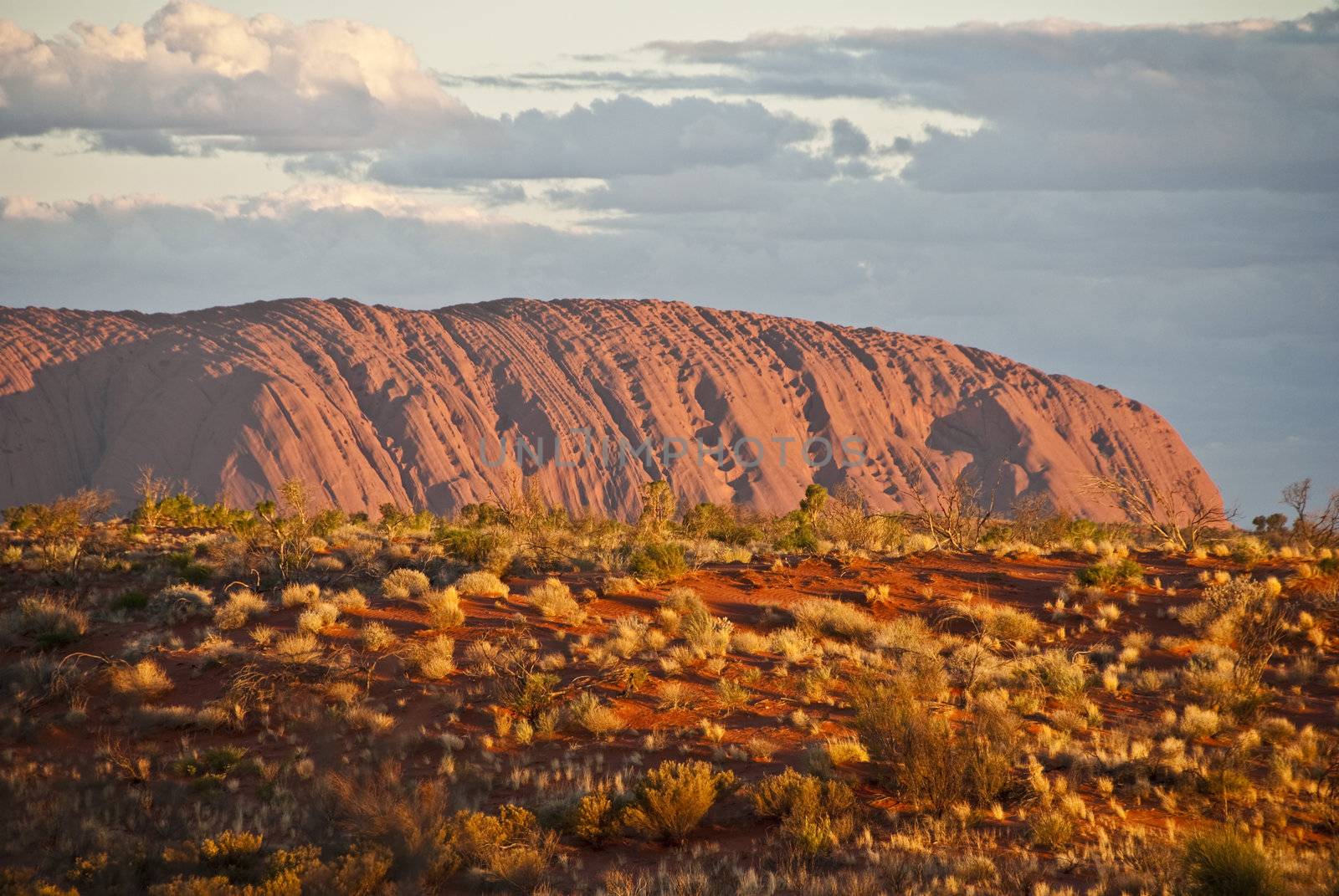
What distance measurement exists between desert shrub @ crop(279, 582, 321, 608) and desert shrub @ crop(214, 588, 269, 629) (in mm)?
357

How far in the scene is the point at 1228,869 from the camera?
25.5 feet

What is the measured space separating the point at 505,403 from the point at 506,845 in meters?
94.9

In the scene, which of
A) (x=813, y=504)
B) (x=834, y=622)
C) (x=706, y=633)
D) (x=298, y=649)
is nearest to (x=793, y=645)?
(x=706, y=633)

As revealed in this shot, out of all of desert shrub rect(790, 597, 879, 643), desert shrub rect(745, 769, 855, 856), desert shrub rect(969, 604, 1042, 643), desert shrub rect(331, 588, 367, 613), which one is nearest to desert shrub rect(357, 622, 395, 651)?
desert shrub rect(331, 588, 367, 613)

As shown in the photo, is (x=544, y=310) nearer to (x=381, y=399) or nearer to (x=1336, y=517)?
(x=381, y=399)

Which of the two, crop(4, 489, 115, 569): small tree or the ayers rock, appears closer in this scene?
crop(4, 489, 115, 569): small tree

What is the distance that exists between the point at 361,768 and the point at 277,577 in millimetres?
11145

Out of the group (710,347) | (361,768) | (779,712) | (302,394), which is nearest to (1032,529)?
(779,712)

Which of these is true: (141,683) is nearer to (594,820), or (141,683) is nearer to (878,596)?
(594,820)

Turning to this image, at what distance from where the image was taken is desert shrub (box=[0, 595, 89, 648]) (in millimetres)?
17641

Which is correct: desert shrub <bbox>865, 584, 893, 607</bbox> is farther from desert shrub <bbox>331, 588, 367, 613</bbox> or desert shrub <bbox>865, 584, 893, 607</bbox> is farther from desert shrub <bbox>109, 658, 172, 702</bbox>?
desert shrub <bbox>109, 658, 172, 702</bbox>

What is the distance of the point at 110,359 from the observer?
308 feet

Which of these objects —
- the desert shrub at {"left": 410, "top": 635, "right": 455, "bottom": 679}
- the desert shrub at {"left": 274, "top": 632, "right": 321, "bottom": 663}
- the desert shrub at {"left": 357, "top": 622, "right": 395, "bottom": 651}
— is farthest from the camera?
the desert shrub at {"left": 357, "top": 622, "right": 395, "bottom": 651}

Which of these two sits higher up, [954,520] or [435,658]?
[954,520]
